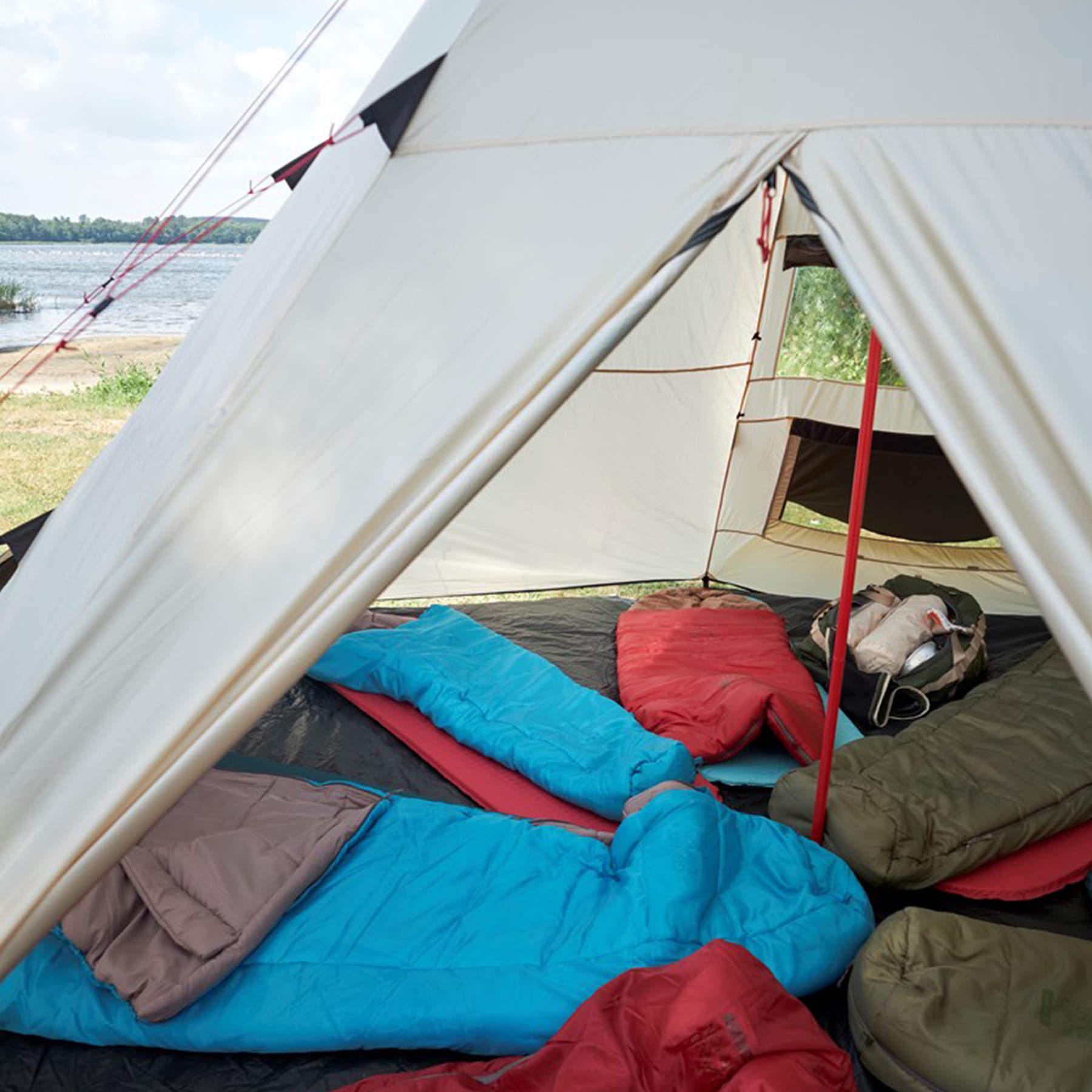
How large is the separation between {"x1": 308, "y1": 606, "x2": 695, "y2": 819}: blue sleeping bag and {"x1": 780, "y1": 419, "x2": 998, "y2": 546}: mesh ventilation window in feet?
4.47

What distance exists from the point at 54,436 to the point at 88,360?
499 centimetres

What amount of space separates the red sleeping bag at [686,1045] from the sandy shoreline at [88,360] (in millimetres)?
8876

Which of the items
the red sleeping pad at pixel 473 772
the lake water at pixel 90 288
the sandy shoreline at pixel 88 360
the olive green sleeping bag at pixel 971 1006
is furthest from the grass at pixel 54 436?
the olive green sleeping bag at pixel 971 1006

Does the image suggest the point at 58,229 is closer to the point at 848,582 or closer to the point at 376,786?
the point at 376,786

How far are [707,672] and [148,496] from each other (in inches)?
70.5

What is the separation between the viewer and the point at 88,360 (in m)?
12.0

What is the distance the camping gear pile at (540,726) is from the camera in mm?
1252

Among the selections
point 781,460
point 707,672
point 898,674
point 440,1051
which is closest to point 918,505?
point 781,460

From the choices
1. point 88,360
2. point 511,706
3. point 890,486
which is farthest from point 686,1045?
point 88,360

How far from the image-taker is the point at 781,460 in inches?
147

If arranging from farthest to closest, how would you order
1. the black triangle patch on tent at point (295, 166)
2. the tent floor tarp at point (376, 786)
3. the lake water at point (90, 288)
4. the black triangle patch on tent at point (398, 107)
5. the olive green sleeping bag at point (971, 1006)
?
the lake water at point (90, 288) < the black triangle patch on tent at point (295, 166) < the black triangle patch on tent at point (398, 107) < the tent floor tarp at point (376, 786) < the olive green sleeping bag at point (971, 1006)

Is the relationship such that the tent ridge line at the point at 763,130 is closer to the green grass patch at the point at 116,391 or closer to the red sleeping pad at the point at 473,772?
the red sleeping pad at the point at 473,772

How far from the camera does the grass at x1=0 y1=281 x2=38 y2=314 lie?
12055 mm

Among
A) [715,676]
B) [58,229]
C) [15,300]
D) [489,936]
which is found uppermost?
[58,229]
